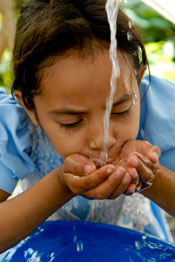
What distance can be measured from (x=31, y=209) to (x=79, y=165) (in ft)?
0.86

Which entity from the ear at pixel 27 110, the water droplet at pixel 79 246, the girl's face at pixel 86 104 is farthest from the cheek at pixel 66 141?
the water droplet at pixel 79 246

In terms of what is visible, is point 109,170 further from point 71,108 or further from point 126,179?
point 71,108

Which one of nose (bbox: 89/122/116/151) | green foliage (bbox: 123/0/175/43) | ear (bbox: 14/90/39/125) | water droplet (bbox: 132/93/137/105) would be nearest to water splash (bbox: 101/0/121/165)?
nose (bbox: 89/122/116/151)

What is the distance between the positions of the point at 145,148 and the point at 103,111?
0.55ft

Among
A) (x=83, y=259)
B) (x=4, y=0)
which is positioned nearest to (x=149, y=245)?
(x=83, y=259)

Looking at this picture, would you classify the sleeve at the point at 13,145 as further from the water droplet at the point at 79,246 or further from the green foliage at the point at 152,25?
the green foliage at the point at 152,25

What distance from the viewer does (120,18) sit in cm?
119

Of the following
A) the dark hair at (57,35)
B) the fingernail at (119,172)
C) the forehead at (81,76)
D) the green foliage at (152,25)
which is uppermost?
the dark hair at (57,35)

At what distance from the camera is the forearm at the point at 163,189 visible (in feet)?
3.92

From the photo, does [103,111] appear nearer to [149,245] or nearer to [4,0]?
[149,245]

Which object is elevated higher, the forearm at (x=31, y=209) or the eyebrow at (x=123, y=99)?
the eyebrow at (x=123, y=99)

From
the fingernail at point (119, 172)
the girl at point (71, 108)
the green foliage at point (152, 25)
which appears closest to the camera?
the fingernail at point (119, 172)

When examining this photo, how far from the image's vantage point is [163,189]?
1.22m

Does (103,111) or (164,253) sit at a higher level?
(103,111)
